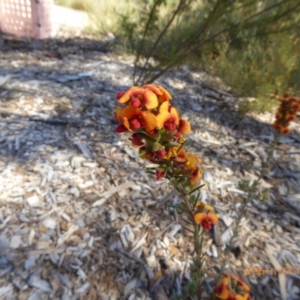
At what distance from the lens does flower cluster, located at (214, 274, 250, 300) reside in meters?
1.27

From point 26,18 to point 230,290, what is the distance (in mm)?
5452

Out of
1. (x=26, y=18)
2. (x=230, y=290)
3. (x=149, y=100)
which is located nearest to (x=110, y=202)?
(x=230, y=290)

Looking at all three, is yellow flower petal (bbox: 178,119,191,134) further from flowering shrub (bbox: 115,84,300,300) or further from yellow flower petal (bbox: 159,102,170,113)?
yellow flower petal (bbox: 159,102,170,113)

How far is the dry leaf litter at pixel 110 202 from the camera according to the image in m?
1.83

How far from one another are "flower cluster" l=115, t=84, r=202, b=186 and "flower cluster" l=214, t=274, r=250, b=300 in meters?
0.54

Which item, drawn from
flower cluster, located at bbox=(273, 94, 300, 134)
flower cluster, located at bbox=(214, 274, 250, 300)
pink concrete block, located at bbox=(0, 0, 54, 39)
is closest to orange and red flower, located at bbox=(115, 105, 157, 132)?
Answer: flower cluster, located at bbox=(214, 274, 250, 300)

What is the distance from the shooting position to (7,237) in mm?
1957

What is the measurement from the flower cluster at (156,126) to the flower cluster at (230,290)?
1.76 ft

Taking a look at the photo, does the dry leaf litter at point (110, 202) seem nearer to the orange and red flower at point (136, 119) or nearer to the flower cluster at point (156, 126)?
the flower cluster at point (156, 126)

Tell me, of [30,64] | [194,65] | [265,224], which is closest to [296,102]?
[265,224]

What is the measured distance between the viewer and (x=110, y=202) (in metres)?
2.27

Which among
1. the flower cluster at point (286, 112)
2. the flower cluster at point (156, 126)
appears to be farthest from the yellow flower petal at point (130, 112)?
the flower cluster at point (286, 112)

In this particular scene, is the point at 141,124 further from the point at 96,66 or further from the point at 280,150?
the point at 96,66

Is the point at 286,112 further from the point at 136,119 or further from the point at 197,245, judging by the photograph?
the point at 136,119
